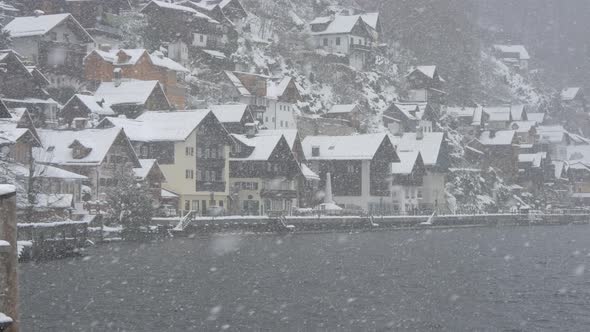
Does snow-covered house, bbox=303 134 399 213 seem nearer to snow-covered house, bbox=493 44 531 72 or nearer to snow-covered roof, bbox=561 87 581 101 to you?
snow-covered house, bbox=493 44 531 72

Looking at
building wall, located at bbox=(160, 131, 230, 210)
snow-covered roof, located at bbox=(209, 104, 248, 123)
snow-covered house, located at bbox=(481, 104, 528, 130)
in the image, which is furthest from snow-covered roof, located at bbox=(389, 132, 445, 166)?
building wall, located at bbox=(160, 131, 230, 210)

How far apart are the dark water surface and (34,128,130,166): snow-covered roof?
12.8 meters

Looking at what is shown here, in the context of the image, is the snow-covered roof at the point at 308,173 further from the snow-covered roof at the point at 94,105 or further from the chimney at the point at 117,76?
the snow-covered roof at the point at 94,105

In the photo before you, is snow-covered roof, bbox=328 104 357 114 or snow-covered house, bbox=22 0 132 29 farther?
snow-covered roof, bbox=328 104 357 114

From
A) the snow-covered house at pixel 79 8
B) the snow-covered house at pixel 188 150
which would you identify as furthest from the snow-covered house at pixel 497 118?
the snow-covered house at pixel 188 150

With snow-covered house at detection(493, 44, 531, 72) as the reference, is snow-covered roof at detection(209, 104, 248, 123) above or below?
below

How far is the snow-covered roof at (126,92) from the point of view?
264 ft

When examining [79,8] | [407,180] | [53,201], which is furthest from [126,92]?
[407,180]

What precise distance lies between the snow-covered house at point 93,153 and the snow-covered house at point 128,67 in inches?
633

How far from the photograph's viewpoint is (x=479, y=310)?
2864 centimetres

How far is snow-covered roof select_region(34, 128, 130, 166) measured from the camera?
66.7m

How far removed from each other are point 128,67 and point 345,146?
25588mm

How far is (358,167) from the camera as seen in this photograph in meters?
94.4

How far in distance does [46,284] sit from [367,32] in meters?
98.2
